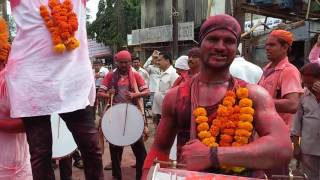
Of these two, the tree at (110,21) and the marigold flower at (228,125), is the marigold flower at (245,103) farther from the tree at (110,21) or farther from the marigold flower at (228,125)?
the tree at (110,21)

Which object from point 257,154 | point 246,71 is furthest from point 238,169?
point 246,71

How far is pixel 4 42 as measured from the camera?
10.2 feet

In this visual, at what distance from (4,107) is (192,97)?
137 centimetres

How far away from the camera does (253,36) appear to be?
1623cm

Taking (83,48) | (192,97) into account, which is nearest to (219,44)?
(192,97)

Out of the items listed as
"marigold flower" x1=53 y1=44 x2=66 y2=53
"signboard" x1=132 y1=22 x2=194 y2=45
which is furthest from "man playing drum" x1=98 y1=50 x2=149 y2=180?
"signboard" x1=132 y1=22 x2=194 y2=45

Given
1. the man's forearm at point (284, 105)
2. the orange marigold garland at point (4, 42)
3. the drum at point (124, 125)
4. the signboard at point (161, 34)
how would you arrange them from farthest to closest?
the signboard at point (161, 34) → the drum at point (124, 125) → the man's forearm at point (284, 105) → the orange marigold garland at point (4, 42)

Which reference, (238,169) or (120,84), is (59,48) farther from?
(120,84)

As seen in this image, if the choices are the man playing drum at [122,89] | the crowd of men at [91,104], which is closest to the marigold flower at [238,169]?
the crowd of men at [91,104]

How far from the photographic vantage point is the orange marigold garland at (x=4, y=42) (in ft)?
10.2

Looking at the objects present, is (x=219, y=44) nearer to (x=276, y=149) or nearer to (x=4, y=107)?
(x=276, y=149)

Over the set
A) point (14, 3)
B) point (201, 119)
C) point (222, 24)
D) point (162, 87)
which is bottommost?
point (162, 87)

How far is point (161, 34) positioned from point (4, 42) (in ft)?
91.1

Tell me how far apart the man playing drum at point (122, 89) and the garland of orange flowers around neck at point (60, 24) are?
159 inches
